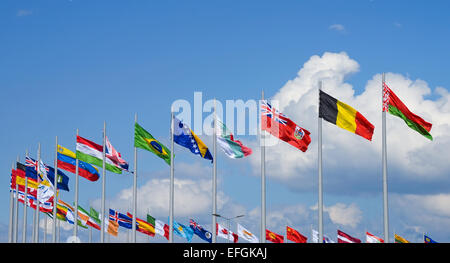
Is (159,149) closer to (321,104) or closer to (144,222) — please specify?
(321,104)

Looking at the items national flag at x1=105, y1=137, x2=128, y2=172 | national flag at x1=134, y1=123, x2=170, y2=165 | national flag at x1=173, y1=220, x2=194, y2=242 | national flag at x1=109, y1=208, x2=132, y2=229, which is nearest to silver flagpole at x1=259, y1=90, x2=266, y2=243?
national flag at x1=134, y1=123, x2=170, y2=165

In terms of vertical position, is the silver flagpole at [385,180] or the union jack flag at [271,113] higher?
the union jack flag at [271,113]

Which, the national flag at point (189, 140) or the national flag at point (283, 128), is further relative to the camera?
the national flag at point (189, 140)

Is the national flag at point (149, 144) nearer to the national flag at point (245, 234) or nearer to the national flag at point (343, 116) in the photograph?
the national flag at point (343, 116)

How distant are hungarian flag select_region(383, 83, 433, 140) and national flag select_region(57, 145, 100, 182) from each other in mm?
25383

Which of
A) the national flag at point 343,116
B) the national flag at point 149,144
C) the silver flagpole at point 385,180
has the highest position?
the national flag at point 149,144

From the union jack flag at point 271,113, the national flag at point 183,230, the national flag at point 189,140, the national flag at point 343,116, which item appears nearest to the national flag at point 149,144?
the national flag at point 189,140

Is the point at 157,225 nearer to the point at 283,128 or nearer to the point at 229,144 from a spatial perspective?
the point at 229,144

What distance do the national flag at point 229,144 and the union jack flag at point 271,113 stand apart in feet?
11.5

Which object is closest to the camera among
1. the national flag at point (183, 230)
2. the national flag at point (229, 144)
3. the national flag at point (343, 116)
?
the national flag at point (343, 116)

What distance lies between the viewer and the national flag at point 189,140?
148 feet

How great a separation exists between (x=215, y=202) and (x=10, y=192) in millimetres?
36978

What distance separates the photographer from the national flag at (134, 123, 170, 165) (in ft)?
156

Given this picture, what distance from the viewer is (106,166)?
51.7 meters
